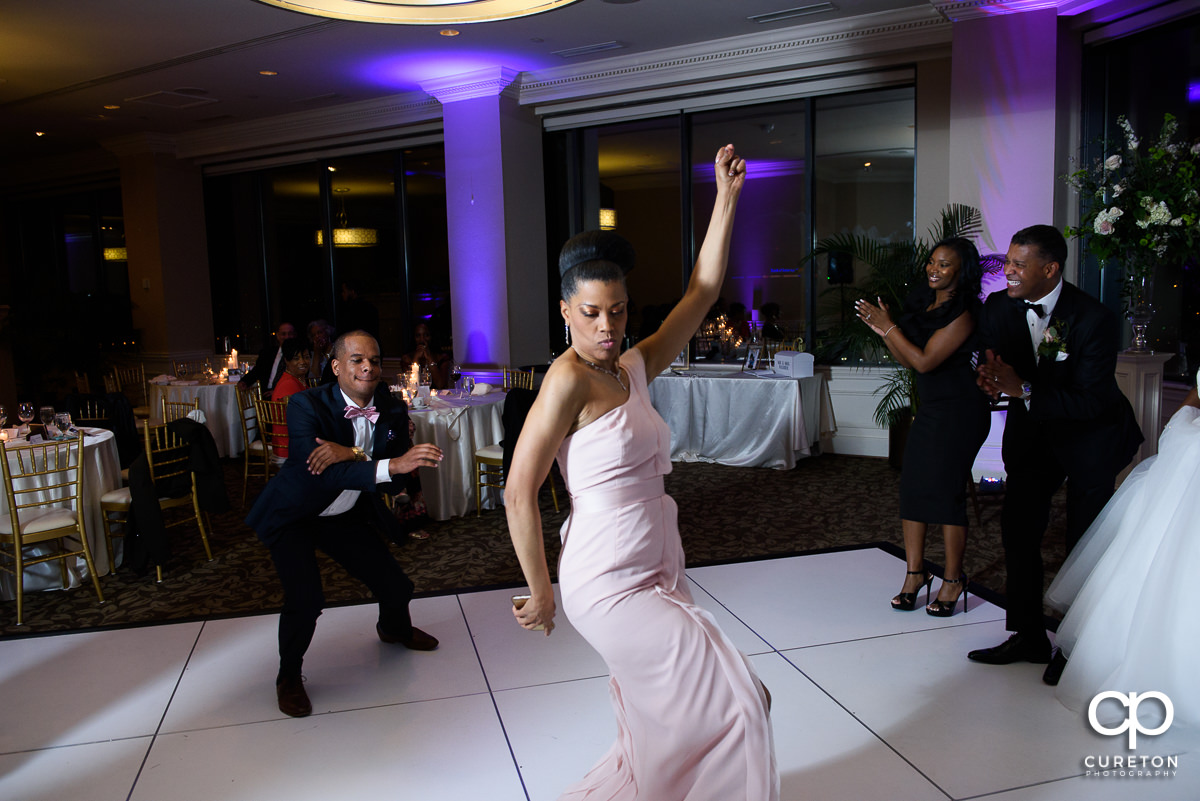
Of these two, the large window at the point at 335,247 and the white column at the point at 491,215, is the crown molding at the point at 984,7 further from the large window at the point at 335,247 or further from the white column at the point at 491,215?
the large window at the point at 335,247

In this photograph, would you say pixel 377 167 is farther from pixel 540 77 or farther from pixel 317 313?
pixel 540 77

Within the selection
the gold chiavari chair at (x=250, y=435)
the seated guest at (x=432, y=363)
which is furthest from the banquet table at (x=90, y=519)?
the seated guest at (x=432, y=363)

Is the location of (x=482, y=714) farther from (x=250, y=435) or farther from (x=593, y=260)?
(x=250, y=435)

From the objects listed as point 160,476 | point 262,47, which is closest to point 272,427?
point 160,476

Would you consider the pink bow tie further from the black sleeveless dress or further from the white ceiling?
the white ceiling

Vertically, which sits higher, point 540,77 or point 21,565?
point 540,77

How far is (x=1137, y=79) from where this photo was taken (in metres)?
6.61

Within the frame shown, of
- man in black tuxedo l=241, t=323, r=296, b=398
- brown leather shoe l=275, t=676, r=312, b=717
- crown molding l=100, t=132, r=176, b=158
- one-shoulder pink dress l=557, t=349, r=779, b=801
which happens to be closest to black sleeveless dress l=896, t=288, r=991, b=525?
one-shoulder pink dress l=557, t=349, r=779, b=801

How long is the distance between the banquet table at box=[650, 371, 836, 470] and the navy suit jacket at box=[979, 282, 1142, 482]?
13.1 feet

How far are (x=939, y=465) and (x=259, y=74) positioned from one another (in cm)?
757

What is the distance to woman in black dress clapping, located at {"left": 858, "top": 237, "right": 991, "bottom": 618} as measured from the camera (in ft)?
11.8

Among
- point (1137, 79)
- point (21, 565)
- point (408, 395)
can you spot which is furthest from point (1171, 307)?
point (21, 565)

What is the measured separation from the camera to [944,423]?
12.2 feet

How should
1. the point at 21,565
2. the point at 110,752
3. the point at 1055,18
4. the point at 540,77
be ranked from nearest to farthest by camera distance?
the point at 110,752, the point at 21,565, the point at 1055,18, the point at 540,77
